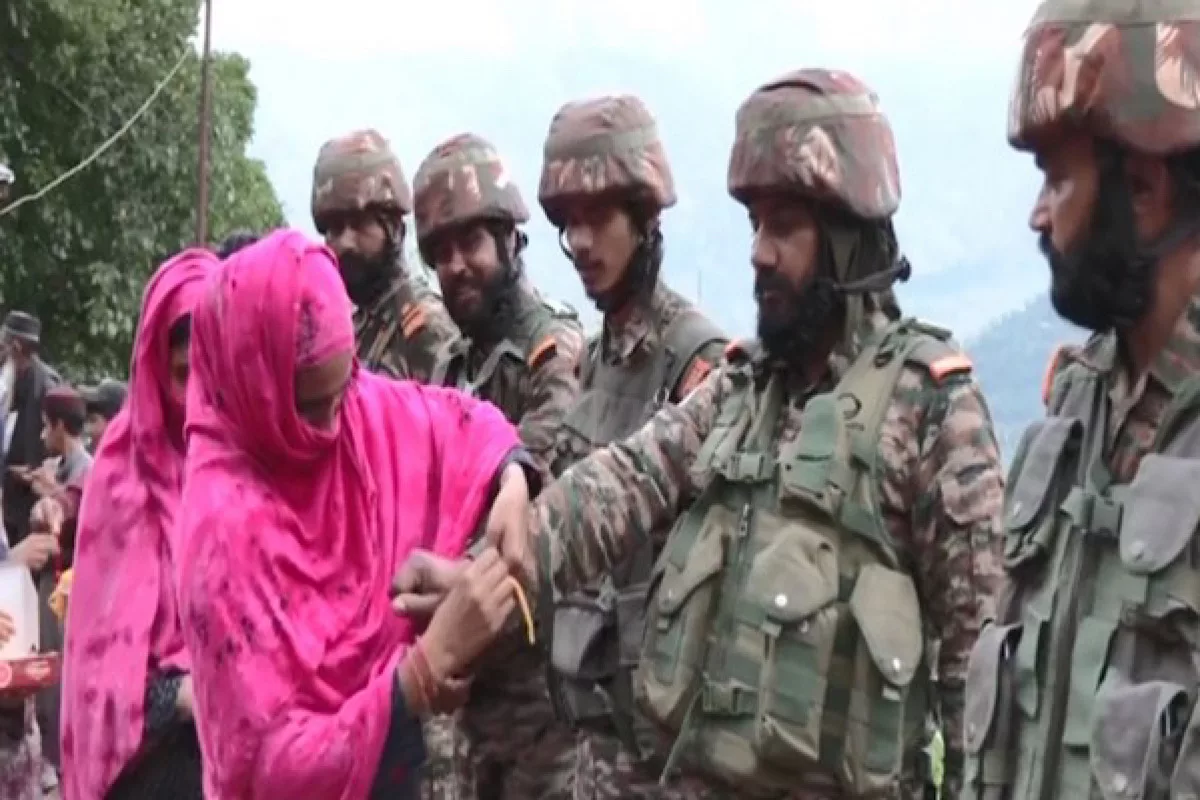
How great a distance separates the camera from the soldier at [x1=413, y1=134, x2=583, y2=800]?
562 centimetres

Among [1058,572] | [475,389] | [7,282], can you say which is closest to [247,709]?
[1058,572]

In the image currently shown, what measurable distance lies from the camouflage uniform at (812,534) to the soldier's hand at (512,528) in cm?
5

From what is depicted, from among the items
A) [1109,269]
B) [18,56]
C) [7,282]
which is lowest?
[7,282]

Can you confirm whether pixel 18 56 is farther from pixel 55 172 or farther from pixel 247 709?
pixel 247 709

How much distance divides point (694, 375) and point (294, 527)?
4.44 feet

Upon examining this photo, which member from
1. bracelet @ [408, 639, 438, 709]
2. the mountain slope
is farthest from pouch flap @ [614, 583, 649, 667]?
the mountain slope

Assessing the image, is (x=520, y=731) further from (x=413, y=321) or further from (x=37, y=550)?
(x=37, y=550)

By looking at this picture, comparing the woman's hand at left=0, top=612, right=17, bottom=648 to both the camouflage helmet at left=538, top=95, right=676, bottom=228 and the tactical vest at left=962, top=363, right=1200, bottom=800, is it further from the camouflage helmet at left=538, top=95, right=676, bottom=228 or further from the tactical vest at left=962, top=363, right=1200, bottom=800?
the tactical vest at left=962, top=363, right=1200, bottom=800

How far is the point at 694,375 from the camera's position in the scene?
5.23m

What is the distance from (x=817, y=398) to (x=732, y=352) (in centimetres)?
37

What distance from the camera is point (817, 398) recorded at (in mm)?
4086

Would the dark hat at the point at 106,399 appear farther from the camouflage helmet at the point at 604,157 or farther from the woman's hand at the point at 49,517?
the camouflage helmet at the point at 604,157

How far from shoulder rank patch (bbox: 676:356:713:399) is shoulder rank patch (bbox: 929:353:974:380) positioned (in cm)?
120

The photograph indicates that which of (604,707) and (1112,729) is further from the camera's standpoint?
(604,707)
